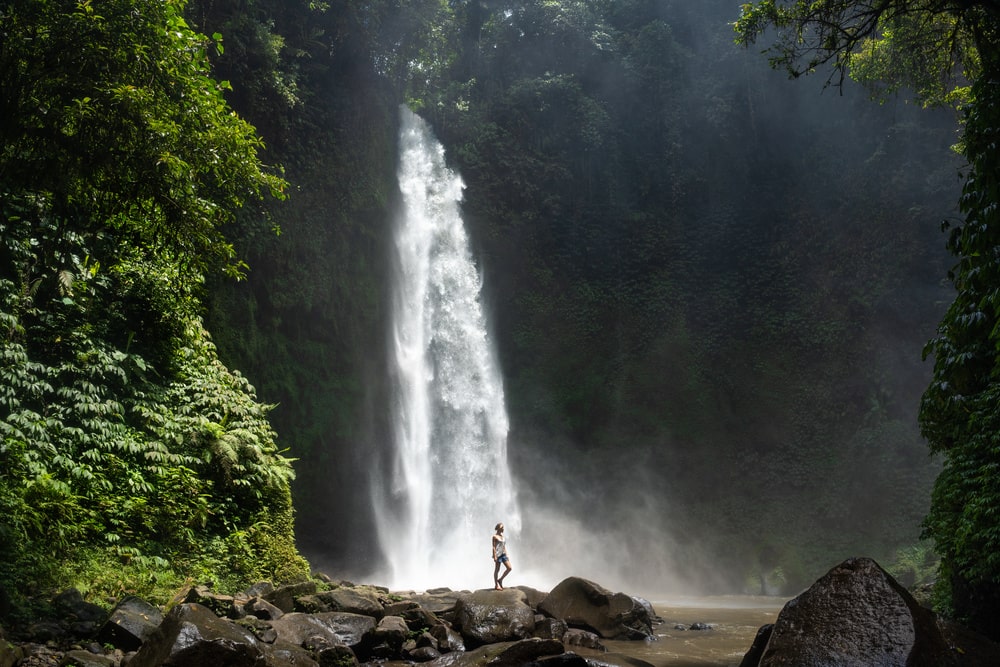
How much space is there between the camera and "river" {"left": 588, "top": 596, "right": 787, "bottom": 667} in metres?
7.10

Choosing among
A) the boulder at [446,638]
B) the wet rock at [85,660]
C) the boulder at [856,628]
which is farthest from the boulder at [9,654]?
the boulder at [856,628]

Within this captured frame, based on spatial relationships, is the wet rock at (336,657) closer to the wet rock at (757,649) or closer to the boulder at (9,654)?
the boulder at (9,654)

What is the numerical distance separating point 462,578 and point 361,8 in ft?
54.7

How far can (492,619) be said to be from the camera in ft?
23.9

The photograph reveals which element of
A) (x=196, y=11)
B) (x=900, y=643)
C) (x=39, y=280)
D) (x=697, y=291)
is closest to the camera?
(x=900, y=643)

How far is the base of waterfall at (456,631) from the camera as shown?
404 cm

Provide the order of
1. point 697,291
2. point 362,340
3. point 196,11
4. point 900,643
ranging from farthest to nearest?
point 697,291
point 362,340
point 196,11
point 900,643

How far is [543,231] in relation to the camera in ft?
77.0

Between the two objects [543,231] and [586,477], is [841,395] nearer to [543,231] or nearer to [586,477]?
[586,477]

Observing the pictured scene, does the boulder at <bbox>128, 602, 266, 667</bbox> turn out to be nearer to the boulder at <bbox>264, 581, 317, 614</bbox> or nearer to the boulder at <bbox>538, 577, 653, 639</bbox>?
the boulder at <bbox>264, 581, 317, 614</bbox>

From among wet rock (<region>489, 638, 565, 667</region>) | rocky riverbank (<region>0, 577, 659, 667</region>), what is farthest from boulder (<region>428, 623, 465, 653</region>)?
wet rock (<region>489, 638, 565, 667</region>)

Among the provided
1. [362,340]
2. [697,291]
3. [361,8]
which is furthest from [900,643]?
[361,8]

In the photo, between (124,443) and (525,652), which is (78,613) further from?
(525,652)

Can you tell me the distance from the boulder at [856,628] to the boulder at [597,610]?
443cm
